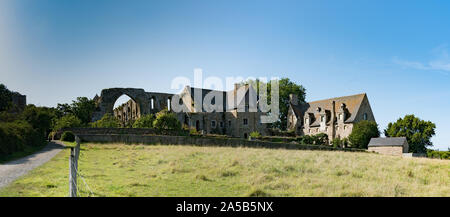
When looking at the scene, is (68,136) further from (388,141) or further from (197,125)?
(388,141)

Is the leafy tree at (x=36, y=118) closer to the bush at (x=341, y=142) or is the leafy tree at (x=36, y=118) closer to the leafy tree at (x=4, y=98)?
the leafy tree at (x=4, y=98)

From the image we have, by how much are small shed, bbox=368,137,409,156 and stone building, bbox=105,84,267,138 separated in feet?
54.9

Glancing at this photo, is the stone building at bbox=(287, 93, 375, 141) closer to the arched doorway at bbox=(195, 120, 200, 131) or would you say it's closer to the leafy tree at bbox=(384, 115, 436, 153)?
the leafy tree at bbox=(384, 115, 436, 153)

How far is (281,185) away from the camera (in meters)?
11.9

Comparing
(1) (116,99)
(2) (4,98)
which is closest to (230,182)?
(1) (116,99)

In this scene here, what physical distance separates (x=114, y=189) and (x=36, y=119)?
89.4 ft

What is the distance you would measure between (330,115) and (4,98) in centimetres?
4994

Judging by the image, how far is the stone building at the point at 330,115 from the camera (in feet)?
179

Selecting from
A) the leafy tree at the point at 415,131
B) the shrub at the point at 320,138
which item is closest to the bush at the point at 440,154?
the leafy tree at the point at 415,131

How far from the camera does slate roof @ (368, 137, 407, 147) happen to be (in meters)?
42.8
